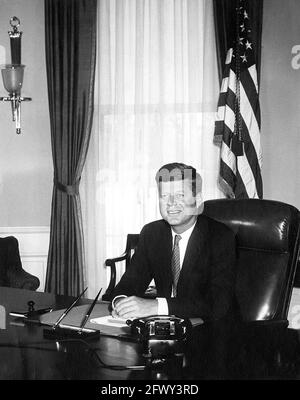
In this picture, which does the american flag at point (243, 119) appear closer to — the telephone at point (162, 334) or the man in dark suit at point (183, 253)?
the man in dark suit at point (183, 253)

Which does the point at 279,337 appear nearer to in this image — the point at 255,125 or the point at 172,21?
the point at 255,125

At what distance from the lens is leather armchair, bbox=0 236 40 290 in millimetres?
3822

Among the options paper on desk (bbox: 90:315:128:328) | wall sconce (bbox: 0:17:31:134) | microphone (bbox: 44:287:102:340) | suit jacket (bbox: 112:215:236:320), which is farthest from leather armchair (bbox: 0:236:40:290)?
microphone (bbox: 44:287:102:340)

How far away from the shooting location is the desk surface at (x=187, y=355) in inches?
60.0

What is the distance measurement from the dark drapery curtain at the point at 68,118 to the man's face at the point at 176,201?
91.5 inches

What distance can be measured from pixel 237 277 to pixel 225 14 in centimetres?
253

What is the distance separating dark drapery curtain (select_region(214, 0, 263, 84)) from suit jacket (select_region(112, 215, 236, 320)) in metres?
2.22

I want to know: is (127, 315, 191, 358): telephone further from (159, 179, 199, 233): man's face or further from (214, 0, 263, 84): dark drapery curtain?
(214, 0, 263, 84): dark drapery curtain

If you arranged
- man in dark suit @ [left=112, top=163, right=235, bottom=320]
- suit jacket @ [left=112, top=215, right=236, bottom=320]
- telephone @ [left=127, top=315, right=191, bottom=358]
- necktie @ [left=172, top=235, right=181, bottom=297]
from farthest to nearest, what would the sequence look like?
1. necktie @ [left=172, top=235, right=181, bottom=297]
2. man in dark suit @ [left=112, top=163, right=235, bottom=320]
3. suit jacket @ [left=112, top=215, right=236, bottom=320]
4. telephone @ [left=127, top=315, right=191, bottom=358]

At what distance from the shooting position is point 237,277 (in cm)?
261

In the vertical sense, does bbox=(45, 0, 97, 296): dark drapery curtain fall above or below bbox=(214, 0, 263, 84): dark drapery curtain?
below

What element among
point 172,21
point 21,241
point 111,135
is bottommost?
point 21,241

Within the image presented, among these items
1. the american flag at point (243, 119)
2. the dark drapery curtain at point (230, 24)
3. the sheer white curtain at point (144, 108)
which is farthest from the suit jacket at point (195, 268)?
the dark drapery curtain at point (230, 24)
